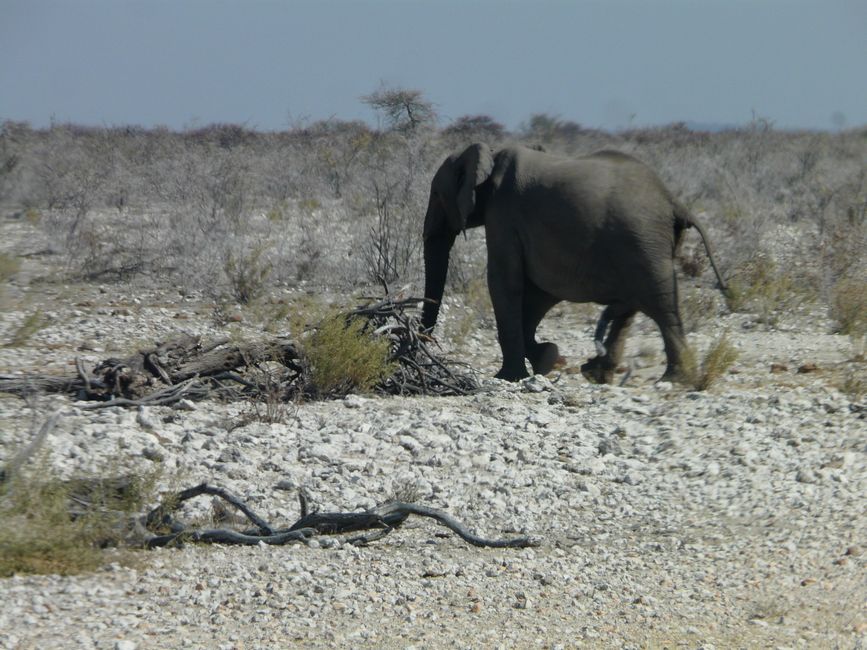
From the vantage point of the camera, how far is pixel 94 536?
5895mm

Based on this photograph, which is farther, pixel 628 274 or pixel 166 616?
pixel 628 274

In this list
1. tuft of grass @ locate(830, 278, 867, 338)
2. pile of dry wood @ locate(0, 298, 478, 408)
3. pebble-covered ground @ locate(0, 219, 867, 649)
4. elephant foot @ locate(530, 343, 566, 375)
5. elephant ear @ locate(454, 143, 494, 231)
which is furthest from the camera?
tuft of grass @ locate(830, 278, 867, 338)

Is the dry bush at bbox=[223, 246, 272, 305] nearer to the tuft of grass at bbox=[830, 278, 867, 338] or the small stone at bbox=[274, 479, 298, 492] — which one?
the tuft of grass at bbox=[830, 278, 867, 338]

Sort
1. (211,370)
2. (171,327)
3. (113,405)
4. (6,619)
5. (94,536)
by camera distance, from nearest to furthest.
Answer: (6,619)
(94,536)
(113,405)
(211,370)
(171,327)

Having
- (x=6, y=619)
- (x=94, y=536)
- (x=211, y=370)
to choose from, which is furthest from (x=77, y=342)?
(x=6, y=619)

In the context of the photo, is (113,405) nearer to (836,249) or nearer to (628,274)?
(628,274)

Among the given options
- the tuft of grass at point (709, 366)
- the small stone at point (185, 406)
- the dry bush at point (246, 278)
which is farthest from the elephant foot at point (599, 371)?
the dry bush at point (246, 278)

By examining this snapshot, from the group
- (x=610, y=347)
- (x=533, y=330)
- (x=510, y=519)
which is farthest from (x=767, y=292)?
(x=510, y=519)

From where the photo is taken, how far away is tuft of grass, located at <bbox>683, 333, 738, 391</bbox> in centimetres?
1026

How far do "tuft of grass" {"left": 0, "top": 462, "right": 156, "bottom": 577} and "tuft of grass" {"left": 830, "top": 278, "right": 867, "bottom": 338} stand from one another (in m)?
8.66

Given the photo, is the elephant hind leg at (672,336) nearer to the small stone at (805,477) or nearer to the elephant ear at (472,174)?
the elephant ear at (472,174)

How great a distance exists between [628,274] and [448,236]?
2.35m

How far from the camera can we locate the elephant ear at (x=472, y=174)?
11484 millimetres

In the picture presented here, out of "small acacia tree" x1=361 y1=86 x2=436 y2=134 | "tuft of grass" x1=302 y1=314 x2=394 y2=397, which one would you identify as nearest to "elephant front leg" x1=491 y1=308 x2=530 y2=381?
"tuft of grass" x1=302 y1=314 x2=394 y2=397
